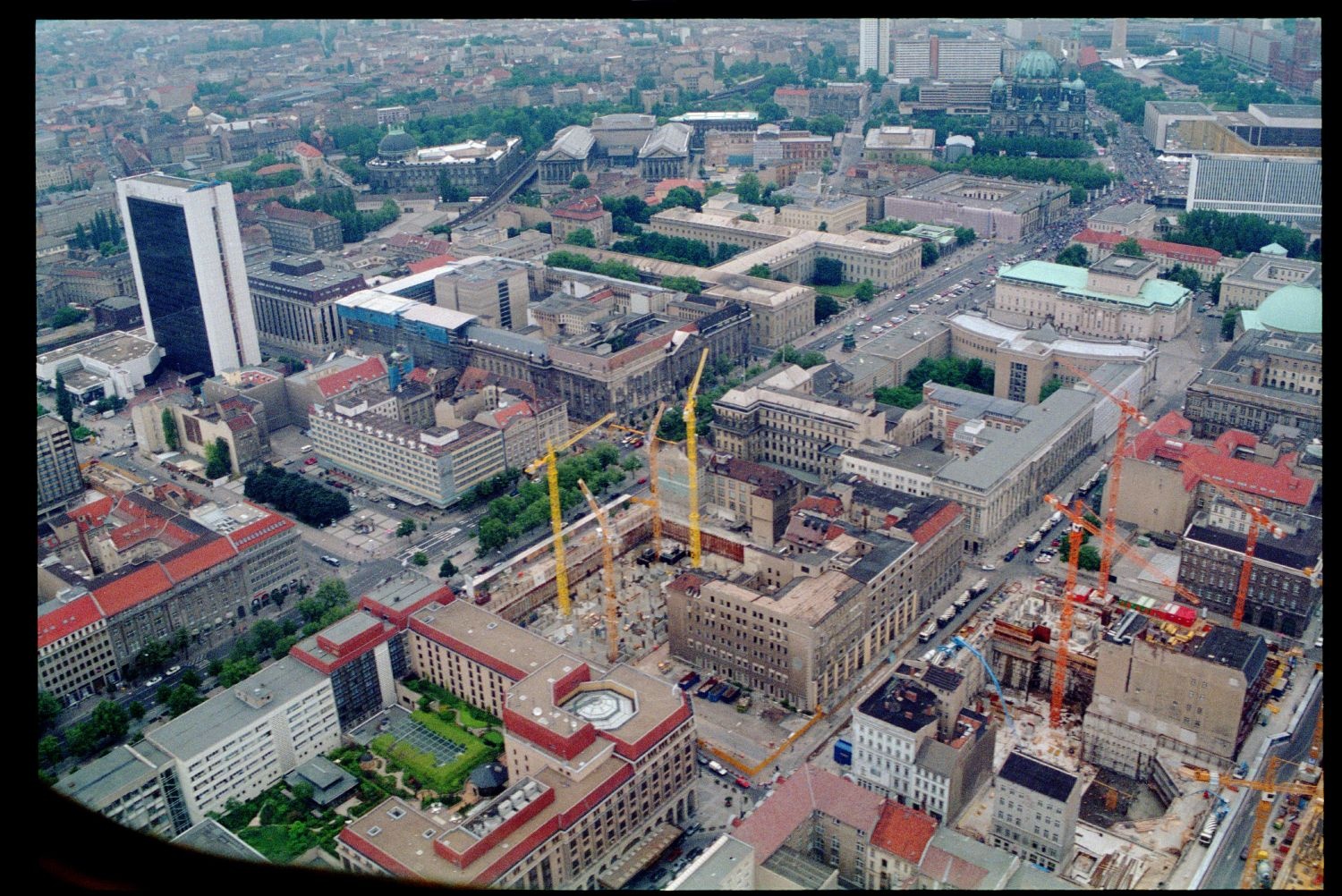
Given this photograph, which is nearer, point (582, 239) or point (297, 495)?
point (297, 495)

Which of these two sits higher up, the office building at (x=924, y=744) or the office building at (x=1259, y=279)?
the office building at (x=1259, y=279)

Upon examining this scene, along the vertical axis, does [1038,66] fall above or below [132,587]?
above

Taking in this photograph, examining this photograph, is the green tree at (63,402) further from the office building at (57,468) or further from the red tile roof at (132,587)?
the red tile roof at (132,587)

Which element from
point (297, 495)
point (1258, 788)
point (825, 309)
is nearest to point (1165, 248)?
point (825, 309)

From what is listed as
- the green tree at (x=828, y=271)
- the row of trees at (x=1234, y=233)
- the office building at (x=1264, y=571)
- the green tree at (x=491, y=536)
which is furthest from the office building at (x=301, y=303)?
the row of trees at (x=1234, y=233)

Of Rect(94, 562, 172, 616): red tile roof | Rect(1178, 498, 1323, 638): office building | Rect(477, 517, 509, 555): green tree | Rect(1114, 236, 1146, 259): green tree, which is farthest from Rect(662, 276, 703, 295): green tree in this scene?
Rect(94, 562, 172, 616): red tile roof

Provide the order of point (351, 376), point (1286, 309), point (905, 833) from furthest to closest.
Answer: point (351, 376) → point (1286, 309) → point (905, 833)

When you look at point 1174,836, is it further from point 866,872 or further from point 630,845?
point 630,845

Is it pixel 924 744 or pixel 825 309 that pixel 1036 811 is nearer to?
pixel 924 744
